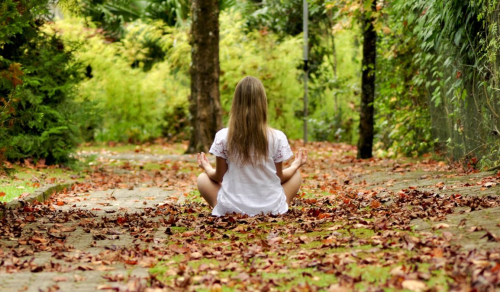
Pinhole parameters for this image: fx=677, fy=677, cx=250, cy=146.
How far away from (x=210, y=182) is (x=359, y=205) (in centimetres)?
160

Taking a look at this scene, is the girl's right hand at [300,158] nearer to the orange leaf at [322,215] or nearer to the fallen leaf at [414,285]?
the orange leaf at [322,215]

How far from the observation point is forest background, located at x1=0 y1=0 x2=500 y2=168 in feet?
28.7

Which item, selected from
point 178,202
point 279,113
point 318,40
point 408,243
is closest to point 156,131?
point 279,113

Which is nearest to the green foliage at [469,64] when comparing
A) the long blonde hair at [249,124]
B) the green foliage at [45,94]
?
the long blonde hair at [249,124]

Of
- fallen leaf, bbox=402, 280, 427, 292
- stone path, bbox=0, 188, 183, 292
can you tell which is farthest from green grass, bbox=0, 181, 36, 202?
fallen leaf, bbox=402, 280, 427, 292

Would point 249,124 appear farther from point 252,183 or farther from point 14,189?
point 14,189

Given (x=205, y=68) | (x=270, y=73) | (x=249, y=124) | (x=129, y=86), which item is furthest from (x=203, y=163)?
(x=270, y=73)

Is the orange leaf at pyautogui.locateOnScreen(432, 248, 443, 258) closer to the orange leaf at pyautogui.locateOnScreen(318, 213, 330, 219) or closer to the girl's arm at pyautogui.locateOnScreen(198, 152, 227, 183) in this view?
the orange leaf at pyautogui.locateOnScreen(318, 213, 330, 219)

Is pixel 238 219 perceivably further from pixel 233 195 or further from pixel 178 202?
pixel 178 202

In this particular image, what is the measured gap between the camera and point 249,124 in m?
6.45

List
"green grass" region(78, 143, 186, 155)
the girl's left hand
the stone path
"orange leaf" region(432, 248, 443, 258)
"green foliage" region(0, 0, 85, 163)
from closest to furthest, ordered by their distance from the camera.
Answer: the stone path → "orange leaf" region(432, 248, 443, 258) → the girl's left hand → "green foliage" region(0, 0, 85, 163) → "green grass" region(78, 143, 186, 155)

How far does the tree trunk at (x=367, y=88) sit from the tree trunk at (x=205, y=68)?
12.2 ft

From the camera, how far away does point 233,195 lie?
261 inches

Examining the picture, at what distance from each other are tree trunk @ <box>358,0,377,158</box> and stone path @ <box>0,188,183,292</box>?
712 cm
